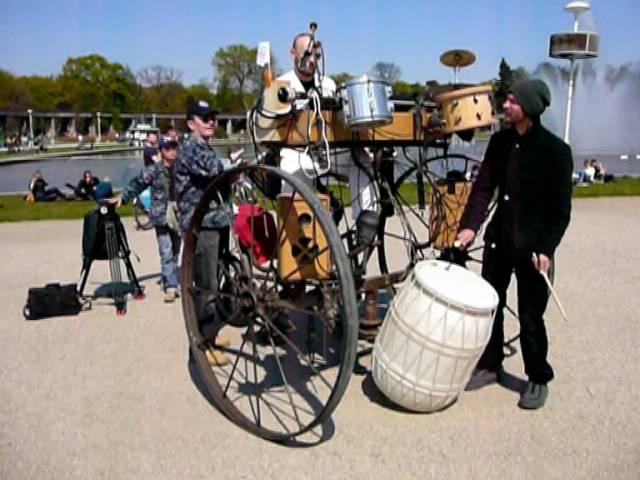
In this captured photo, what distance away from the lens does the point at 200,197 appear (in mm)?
5004

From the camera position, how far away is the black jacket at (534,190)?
4.17 metres

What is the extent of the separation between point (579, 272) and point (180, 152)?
17.4 feet

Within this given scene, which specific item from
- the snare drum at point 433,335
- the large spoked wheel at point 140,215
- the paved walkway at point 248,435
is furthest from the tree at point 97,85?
the snare drum at point 433,335

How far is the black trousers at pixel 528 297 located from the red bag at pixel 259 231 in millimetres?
1394

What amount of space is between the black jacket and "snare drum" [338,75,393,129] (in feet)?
2.59

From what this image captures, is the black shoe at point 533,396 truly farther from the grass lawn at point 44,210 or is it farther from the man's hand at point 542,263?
the grass lawn at point 44,210

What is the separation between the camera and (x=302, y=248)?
166 inches

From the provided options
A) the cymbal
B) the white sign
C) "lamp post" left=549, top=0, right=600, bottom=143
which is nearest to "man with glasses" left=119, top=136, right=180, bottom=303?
the white sign

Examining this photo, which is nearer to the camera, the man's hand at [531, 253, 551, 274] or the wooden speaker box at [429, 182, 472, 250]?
the man's hand at [531, 253, 551, 274]

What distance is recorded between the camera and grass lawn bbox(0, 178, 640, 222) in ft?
46.5

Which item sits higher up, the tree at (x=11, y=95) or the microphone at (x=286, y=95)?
the tree at (x=11, y=95)

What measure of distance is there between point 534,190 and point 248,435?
2191 mm

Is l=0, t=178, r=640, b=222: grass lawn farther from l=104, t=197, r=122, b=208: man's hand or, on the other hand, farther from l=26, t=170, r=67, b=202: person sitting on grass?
l=104, t=197, r=122, b=208: man's hand

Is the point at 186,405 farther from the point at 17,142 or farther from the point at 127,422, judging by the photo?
the point at 17,142
